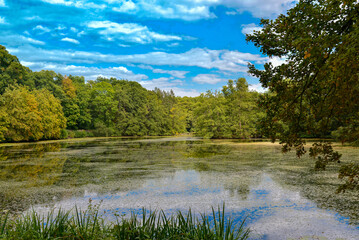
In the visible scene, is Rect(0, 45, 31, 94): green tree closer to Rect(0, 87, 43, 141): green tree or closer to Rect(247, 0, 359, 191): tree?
Rect(0, 87, 43, 141): green tree

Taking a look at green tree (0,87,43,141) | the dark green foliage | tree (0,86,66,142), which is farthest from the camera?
the dark green foliage

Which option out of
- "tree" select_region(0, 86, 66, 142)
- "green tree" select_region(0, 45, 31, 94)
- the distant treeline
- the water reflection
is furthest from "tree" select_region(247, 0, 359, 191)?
"green tree" select_region(0, 45, 31, 94)

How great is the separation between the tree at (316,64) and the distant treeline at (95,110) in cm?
2319

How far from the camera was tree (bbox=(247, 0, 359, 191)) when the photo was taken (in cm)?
287

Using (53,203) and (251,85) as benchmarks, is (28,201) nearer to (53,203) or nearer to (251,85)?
(53,203)

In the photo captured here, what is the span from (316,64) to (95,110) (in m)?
46.9

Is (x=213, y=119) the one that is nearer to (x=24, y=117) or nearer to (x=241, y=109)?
(x=241, y=109)

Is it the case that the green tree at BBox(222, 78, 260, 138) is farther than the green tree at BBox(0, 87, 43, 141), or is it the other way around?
the green tree at BBox(222, 78, 260, 138)

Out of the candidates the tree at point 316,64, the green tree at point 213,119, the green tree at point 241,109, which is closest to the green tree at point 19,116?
the green tree at point 213,119

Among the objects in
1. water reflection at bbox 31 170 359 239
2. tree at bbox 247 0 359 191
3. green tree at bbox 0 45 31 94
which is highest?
green tree at bbox 0 45 31 94

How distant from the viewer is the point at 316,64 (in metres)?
3.12

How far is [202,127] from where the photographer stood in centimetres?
3597

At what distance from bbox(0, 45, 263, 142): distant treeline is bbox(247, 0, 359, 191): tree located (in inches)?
913

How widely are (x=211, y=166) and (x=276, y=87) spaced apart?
26.4 ft
